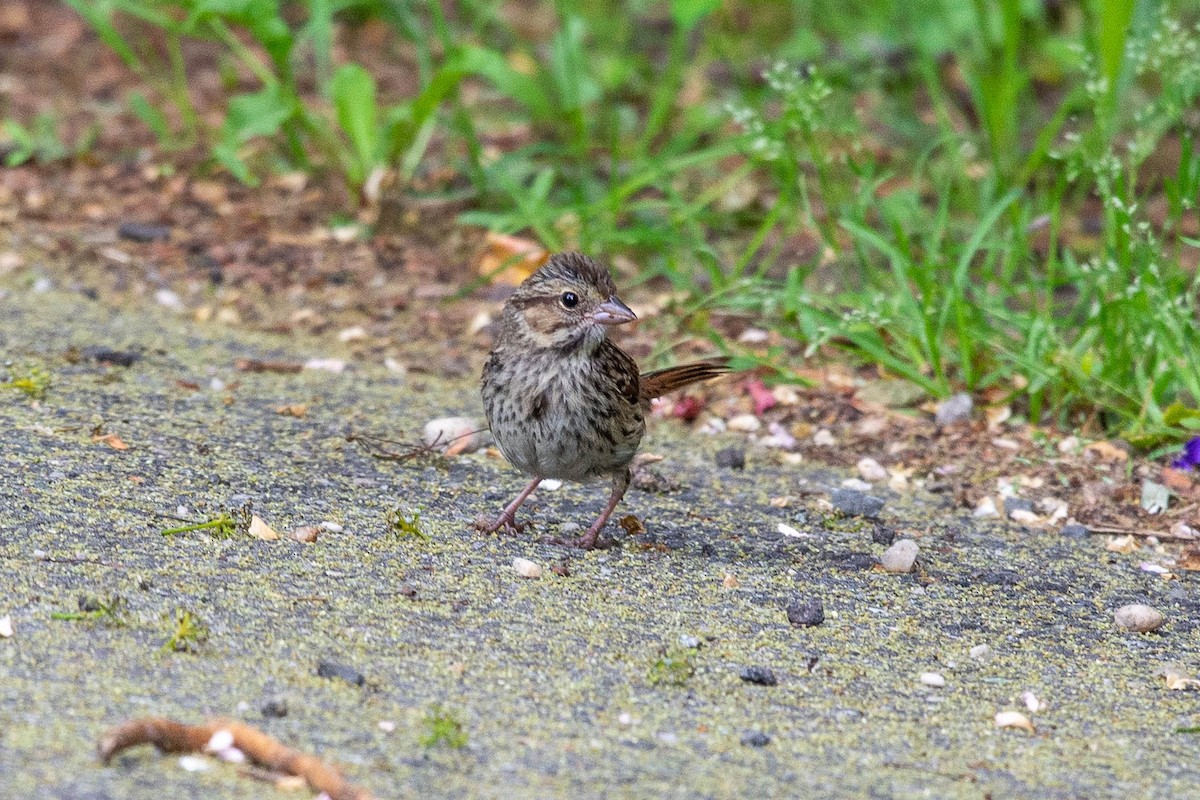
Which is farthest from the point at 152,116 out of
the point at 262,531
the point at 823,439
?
the point at 262,531

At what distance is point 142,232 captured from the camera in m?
6.68

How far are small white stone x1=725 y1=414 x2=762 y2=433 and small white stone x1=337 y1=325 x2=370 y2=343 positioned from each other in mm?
1482

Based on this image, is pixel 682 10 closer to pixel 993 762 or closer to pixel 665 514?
pixel 665 514

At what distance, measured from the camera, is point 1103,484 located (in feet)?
16.4

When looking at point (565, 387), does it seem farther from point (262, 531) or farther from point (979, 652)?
point (979, 652)

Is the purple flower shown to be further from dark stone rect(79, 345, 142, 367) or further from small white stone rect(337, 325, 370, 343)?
dark stone rect(79, 345, 142, 367)

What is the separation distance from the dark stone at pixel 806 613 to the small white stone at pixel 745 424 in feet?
5.28

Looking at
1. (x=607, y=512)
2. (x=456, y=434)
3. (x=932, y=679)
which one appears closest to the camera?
(x=932, y=679)

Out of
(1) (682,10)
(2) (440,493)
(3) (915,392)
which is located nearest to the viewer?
(2) (440,493)

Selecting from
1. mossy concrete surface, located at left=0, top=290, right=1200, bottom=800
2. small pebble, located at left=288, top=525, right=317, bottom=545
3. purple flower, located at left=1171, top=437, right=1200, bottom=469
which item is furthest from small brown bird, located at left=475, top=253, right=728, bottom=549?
purple flower, located at left=1171, top=437, right=1200, bottom=469

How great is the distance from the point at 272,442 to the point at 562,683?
5.71ft

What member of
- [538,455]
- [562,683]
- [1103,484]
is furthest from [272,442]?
[1103,484]

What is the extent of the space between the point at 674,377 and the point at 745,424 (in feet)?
2.70

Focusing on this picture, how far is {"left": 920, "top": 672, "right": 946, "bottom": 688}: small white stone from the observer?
3555 millimetres
